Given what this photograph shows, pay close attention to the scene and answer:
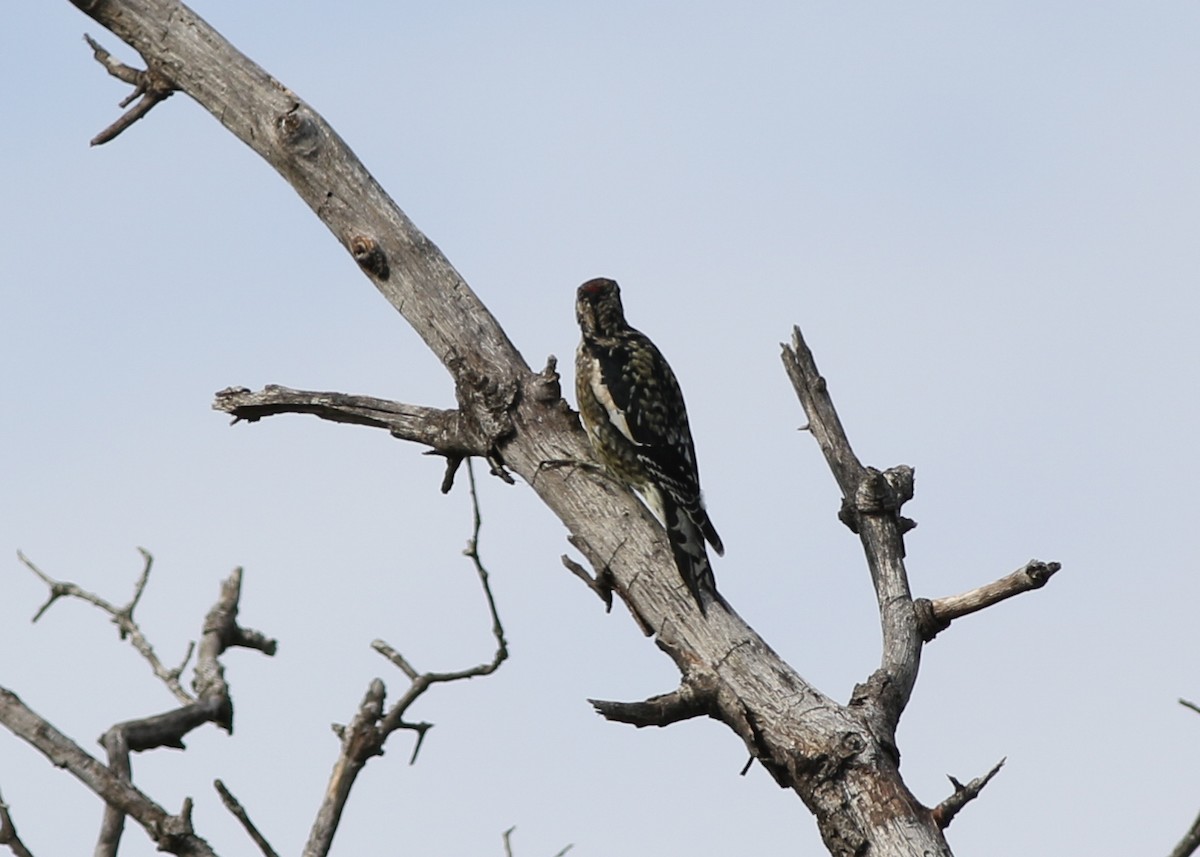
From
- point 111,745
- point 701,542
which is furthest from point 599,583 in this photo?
point 111,745

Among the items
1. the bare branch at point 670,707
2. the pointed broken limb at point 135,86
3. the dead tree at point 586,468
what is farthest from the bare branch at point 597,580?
the pointed broken limb at point 135,86

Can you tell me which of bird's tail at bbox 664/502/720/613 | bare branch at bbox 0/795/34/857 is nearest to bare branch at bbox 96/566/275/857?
bare branch at bbox 0/795/34/857

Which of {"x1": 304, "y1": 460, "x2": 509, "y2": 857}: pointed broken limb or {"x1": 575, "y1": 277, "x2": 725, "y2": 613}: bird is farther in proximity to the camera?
{"x1": 575, "y1": 277, "x2": 725, "y2": 613}: bird

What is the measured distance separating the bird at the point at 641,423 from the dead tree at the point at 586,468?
14 cm

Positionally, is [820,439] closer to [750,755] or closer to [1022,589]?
[1022,589]

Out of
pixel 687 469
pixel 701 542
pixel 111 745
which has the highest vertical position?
pixel 687 469

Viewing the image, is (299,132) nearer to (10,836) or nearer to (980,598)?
(980,598)

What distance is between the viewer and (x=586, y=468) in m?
5.45

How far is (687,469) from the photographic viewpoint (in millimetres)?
6336

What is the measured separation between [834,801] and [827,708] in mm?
293

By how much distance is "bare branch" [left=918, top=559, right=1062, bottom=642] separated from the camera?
5.18m

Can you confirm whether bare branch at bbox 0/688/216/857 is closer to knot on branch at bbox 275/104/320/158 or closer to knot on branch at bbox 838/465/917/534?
knot on branch at bbox 275/104/320/158

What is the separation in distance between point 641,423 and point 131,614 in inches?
107

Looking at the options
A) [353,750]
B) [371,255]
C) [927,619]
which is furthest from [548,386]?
[353,750]
